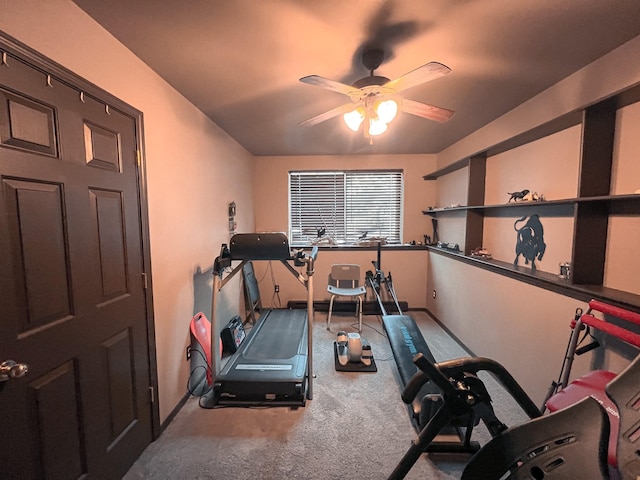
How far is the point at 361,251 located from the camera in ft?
14.2

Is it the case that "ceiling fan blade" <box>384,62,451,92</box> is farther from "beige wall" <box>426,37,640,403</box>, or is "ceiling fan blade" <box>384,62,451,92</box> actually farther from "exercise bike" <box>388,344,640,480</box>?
"exercise bike" <box>388,344,640,480</box>

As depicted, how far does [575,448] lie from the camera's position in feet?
2.43

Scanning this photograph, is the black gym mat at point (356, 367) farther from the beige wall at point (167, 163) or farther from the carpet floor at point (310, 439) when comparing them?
the beige wall at point (167, 163)

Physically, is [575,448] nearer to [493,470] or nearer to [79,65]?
[493,470]

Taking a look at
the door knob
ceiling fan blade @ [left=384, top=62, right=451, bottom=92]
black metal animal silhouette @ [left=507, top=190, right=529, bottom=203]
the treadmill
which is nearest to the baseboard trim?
the treadmill

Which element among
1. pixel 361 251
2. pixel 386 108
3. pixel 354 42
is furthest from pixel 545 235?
pixel 361 251

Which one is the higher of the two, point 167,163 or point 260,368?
point 167,163

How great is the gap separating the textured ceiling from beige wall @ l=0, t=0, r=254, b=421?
13 centimetres

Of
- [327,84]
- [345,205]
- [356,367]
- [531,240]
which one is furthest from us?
[345,205]

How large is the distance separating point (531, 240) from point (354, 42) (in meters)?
2.23

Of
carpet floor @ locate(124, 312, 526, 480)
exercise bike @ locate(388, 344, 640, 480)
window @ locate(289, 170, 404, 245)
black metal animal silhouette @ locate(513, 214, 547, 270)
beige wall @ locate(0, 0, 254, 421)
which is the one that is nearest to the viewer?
exercise bike @ locate(388, 344, 640, 480)

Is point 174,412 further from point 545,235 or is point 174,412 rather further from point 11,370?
point 545,235

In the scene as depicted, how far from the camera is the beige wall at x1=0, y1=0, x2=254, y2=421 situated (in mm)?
1215

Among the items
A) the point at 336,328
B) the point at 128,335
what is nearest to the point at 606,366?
the point at 336,328
